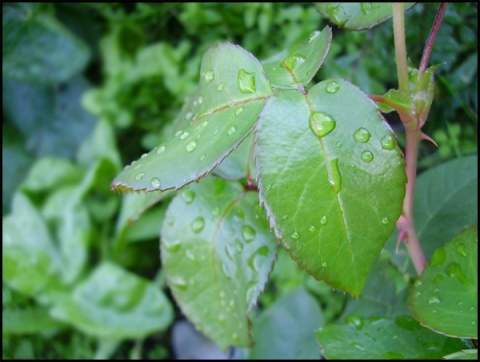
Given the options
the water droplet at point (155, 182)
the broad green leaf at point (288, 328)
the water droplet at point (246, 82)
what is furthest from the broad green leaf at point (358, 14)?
the broad green leaf at point (288, 328)

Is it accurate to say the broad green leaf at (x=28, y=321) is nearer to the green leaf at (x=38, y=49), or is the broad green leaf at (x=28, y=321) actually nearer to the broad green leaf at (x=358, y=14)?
the green leaf at (x=38, y=49)

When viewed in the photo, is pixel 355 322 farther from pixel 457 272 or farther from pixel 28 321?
pixel 28 321

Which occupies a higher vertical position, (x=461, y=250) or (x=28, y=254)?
(x=461, y=250)

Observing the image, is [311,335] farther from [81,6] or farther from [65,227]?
[81,6]

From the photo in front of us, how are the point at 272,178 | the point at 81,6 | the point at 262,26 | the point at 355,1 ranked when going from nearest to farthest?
the point at 272,178 → the point at 355,1 → the point at 262,26 → the point at 81,6

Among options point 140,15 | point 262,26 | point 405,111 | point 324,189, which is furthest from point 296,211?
point 140,15

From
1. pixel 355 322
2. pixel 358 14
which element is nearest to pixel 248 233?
pixel 355 322
